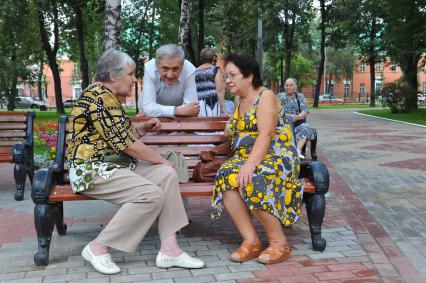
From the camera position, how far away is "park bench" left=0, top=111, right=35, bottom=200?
6.21 metres

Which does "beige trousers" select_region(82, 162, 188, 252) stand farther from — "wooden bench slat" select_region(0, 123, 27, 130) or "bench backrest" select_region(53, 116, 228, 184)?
"wooden bench slat" select_region(0, 123, 27, 130)

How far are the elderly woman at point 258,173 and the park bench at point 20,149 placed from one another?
3.30 meters

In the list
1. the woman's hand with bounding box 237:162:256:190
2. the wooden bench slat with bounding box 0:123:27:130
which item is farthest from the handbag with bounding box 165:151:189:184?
the wooden bench slat with bounding box 0:123:27:130

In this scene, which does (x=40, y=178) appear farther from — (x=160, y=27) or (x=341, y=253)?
(x=160, y=27)

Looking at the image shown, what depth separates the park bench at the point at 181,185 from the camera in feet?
12.3

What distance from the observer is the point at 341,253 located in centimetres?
403

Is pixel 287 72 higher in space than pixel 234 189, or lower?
higher

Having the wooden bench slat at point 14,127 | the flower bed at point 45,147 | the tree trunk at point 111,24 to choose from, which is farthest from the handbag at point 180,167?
the tree trunk at point 111,24

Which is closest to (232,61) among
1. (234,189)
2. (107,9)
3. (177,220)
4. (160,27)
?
(234,189)

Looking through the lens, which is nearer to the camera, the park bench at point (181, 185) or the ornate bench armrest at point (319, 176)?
the park bench at point (181, 185)

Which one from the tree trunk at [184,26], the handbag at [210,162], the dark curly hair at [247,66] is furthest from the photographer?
the tree trunk at [184,26]

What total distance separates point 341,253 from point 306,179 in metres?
0.64

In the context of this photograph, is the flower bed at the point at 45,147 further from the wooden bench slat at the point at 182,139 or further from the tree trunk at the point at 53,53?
the tree trunk at the point at 53,53

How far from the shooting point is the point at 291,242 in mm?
4332
